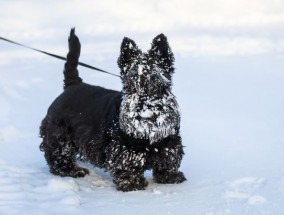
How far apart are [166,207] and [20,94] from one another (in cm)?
625

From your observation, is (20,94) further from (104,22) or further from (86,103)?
(104,22)

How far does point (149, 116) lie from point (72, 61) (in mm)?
1532

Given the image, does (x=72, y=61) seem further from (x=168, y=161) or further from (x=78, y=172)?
(x=168, y=161)

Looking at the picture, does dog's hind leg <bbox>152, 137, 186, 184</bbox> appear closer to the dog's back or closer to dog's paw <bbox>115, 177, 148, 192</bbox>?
dog's paw <bbox>115, 177, 148, 192</bbox>

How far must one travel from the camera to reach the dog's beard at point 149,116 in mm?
4734

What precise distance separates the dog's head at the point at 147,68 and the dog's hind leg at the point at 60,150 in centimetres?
107

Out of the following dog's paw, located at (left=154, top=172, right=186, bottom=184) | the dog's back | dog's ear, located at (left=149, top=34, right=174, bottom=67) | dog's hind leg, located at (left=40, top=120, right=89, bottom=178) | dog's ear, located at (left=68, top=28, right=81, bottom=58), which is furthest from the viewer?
dog's ear, located at (left=68, top=28, right=81, bottom=58)

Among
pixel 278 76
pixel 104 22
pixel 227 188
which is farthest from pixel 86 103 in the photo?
pixel 104 22

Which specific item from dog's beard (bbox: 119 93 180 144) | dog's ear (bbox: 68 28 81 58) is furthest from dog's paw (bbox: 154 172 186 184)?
dog's ear (bbox: 68 28 81 58)

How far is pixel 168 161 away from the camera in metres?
5.09

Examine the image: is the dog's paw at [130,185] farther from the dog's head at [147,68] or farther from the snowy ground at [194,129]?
the dog's head at [147,68]

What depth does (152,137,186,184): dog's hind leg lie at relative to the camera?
16.5 ft

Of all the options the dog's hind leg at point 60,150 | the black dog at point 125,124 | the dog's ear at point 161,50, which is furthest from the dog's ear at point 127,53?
the dog's hind leg at point 60,150

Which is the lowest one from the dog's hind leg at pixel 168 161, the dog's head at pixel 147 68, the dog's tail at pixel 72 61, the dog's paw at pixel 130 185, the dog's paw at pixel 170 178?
the dog's paw at pixel 130 185
